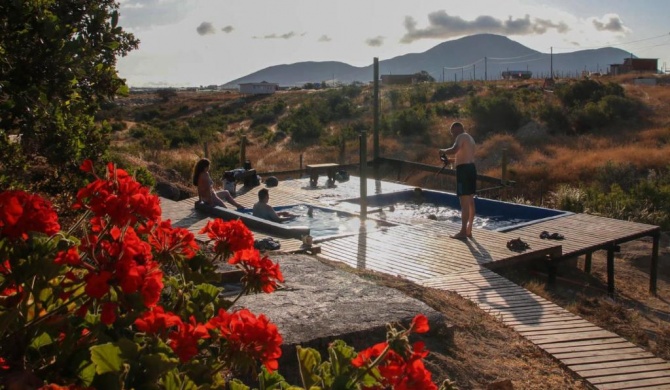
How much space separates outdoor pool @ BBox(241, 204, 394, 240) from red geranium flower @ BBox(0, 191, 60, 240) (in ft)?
27.1

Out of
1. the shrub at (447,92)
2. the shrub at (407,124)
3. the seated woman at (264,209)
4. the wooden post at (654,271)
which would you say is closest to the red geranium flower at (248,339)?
the seated woman at (264,209)

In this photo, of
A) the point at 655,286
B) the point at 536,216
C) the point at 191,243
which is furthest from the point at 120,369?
the point at 536,216

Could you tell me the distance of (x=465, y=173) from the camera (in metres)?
8.90

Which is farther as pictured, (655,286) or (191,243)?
(655,286)

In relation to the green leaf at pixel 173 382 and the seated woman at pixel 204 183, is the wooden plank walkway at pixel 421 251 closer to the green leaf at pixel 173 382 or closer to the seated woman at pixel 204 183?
the seated woman at pixel 204 183

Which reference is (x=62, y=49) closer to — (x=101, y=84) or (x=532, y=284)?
(x=101, y=84)

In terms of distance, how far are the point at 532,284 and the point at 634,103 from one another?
2733 cm

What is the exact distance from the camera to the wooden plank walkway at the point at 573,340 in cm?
475

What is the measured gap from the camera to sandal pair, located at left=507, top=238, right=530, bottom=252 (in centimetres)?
840

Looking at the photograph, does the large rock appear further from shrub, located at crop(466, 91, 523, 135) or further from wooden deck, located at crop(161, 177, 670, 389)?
shrub, located at crop(466, 91, 523, 135)

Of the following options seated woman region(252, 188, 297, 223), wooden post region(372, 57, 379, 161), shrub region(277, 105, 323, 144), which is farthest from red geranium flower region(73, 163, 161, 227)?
shrub region(277, 105, 323, 144)

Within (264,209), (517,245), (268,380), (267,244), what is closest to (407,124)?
(264,209)

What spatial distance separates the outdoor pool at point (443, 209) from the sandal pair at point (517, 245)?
216 centimetres

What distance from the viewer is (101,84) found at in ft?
10.9
